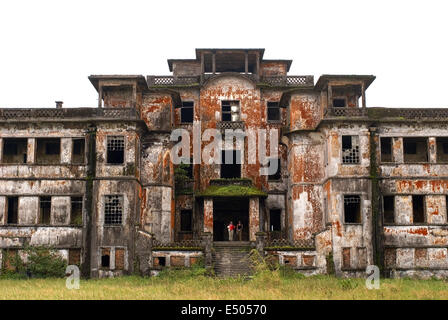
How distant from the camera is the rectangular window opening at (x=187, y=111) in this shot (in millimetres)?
38688

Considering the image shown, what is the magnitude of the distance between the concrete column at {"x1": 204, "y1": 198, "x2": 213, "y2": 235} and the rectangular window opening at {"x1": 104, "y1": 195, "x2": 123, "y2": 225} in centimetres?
595

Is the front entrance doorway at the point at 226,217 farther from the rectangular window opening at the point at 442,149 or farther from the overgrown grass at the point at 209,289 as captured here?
the rectangular window opening at the point at 442,149

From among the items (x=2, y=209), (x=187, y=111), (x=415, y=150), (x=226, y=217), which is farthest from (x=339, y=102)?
(x=2, y=209)

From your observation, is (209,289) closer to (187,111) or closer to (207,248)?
(207,248)

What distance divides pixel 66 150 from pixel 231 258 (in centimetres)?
1198

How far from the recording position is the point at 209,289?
23500 millimetres

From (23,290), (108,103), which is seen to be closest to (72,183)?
(108,103)

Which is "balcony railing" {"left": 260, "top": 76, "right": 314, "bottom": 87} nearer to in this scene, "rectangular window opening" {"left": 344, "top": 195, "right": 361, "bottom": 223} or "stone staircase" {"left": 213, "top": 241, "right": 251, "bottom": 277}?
"rectangular window opening" {"left": 344, "top": 195, "right": 361, "bottom": 223}

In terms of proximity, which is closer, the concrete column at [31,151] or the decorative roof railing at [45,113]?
the concrete column at [31,151]

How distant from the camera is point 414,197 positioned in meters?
33.6

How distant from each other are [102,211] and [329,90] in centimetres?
1551

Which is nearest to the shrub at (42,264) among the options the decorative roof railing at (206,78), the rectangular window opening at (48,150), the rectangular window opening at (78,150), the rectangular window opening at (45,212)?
the rectangular window opening at (45,212)

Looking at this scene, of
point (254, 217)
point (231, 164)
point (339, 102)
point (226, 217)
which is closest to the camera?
point (254, 217)

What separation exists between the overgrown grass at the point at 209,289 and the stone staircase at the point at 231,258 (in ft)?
4.41
